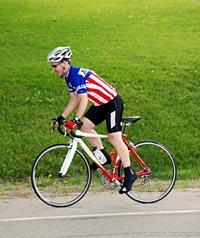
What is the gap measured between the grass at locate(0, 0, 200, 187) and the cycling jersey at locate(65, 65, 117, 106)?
214cm

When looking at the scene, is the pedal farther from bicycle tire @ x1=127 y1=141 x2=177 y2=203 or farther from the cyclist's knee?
the cyclist's knee

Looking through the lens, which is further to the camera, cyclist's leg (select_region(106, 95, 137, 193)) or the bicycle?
the bicycle

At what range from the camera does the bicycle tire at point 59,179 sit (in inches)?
286

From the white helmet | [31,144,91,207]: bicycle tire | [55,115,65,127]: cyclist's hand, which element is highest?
the white helmet

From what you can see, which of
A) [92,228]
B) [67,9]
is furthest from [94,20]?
[92,228]

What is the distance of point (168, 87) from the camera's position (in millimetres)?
11484

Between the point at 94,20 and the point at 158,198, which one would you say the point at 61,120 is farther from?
the point at 94,20

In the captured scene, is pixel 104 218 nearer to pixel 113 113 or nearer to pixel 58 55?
pixel 113 113

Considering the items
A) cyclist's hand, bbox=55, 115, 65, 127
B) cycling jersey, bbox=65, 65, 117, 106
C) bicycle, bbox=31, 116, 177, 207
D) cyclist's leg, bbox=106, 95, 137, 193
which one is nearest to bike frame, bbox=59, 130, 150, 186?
bicycle, bbox=31, 116, 177, 207

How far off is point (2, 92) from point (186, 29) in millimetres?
7024

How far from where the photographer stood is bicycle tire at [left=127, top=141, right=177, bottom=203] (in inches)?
296

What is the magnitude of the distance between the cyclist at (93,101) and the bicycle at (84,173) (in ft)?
0.42

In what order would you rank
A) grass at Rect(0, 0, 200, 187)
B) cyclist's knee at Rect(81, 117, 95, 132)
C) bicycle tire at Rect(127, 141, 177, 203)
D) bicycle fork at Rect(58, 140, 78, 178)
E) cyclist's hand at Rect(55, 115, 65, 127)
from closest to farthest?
cyclist's hand at Rect(55, 115, 65, 127) → bicycle fork at Rect(58, 140, 78, 178) → cyclist's knee at Rect(81, 117, 95, 132) → bicycle tire at Rect(127, 141, 177, 203) → grass at Rect(0, 0, 200, 187)

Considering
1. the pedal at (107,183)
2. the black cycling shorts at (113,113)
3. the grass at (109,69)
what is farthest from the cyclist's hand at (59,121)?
the grass at (109,69)
